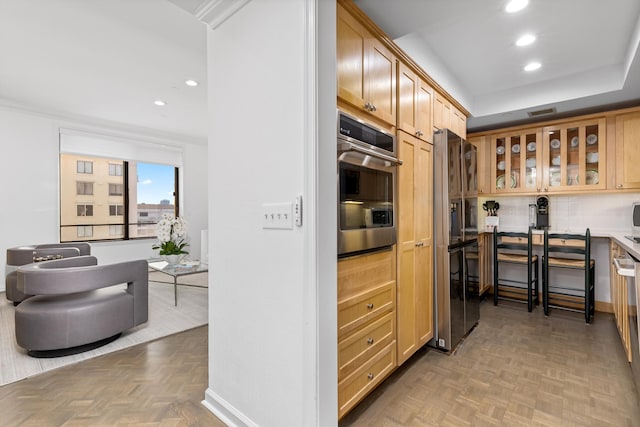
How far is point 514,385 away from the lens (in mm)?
2047

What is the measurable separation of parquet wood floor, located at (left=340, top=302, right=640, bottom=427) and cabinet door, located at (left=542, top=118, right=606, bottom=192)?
1.68 metres

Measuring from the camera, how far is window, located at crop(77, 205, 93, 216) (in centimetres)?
599

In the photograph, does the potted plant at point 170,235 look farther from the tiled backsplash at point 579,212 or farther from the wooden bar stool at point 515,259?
the tiled backsplash at point 579,212

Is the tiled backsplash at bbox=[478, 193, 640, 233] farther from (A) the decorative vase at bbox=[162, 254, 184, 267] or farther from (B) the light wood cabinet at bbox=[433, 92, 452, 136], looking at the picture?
(A) the decorative vase at bbox=[162, 254, 184, 267]

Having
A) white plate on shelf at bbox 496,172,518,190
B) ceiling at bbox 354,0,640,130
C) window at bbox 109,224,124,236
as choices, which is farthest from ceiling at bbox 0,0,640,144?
window at bbox 109,224,124,236

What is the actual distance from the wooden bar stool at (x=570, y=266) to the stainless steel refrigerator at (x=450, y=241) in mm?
1479

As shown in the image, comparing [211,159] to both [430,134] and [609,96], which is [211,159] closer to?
[430,134]

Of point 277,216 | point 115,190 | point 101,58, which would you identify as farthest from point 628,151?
point 115,190

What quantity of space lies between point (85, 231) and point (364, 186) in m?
6.38

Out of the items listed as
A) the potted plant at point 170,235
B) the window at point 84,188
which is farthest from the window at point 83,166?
the potted plant at point 170,235

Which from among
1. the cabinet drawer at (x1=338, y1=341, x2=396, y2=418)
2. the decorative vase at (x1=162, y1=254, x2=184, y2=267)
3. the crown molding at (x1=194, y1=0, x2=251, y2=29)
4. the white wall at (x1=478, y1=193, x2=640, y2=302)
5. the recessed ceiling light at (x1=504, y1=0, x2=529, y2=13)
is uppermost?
the recessed ceiling light at (x1=504, y1=0, x2=529, y2=13)

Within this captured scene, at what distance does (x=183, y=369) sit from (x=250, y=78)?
6.88 ft

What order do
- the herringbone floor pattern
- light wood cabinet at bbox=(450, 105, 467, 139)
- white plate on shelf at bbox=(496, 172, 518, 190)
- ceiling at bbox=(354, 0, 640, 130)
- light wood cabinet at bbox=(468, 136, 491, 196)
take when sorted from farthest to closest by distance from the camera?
1. light wood cabinet at bbox=(468, 136, 491, 196)
2. white plate on shelf at bbox=(496, 172, 518, 190)
3. light wood cabinet at bbox=(450, 105, 467, 139)
4. ceiling at bbox=(354, 0, 640, 130)
5. the herringbone floor pattern

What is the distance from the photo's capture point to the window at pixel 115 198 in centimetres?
583
